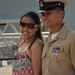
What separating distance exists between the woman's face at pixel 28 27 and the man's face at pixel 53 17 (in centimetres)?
22

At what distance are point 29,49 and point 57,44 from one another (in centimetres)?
33

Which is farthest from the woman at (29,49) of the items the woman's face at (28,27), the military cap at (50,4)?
the military cap at (50,4)

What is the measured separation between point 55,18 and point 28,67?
453 millimetres

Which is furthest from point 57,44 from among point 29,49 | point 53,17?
point 29,49

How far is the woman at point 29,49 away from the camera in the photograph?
6.45 feet

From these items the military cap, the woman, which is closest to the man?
the military cap

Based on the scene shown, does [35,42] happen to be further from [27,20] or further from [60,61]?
[60,61]

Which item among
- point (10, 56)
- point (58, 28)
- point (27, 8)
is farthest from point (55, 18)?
point (27, 8)

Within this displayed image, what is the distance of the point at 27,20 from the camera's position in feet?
6.77

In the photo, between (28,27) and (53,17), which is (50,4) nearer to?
(53,17)

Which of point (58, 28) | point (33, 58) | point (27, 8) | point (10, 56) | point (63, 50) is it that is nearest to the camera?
point (63, 50)

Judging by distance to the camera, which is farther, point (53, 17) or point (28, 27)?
point (28, 27)

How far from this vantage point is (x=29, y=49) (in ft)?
6.62

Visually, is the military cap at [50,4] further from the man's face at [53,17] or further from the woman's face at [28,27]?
the woman's face at [28,27]
